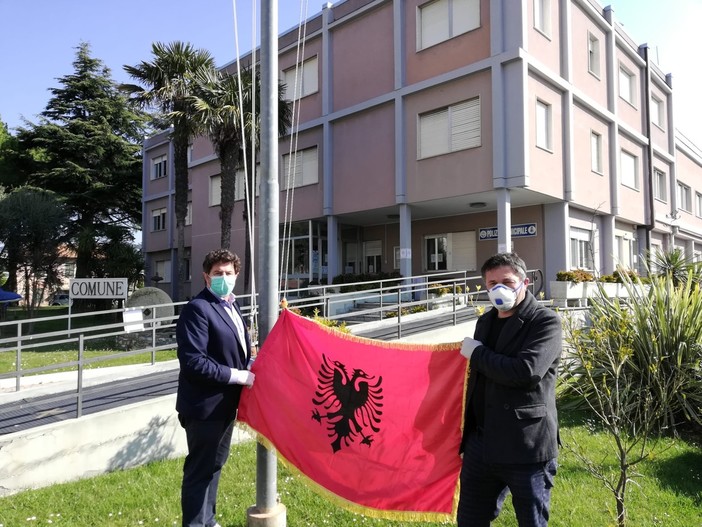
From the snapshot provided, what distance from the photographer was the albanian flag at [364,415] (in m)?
3.47

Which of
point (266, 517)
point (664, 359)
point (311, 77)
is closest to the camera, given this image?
point (266, 517)

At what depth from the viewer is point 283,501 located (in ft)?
15.3

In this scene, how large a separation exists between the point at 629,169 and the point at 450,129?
1002 cm

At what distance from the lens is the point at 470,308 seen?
1338cm

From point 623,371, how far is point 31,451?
694 centimetres

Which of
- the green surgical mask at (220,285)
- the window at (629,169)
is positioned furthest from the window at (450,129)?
the green surgical mask at (220,285)

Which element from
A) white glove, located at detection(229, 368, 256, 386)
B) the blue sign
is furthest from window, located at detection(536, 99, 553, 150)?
white glove, located at detection(229, 368, 256, 386)

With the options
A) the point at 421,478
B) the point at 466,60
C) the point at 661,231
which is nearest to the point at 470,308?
the point at 466,60

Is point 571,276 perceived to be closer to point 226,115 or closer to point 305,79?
point 226,115

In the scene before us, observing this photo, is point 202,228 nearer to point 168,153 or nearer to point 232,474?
point 168,153

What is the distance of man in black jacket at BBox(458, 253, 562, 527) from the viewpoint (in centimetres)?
280

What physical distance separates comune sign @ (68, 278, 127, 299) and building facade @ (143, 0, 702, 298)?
477cm

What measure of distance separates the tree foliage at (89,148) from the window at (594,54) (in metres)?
30.3

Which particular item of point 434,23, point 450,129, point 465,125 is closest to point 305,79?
point 434,23
